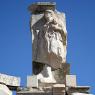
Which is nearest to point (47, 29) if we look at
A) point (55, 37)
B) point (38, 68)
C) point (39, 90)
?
point (55, 37)

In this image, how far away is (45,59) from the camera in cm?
1319

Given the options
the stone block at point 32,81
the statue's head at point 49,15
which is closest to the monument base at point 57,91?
Result: the stone block at point 32,81

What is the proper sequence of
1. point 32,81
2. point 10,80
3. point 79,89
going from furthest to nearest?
point 32,81 < point 10,80 < point 79,89

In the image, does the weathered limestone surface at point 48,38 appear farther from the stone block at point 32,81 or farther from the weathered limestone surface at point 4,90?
the weathered limestone surface at point 4,90

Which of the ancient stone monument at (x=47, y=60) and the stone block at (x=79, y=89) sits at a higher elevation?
the ancient stone monument at (x=47, y=60)

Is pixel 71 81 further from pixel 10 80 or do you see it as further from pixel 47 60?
pixel 10 80

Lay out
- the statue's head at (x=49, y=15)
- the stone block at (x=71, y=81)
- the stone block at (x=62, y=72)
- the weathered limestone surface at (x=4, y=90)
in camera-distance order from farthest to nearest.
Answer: the statue's head at (x=49, y=15) → the stone block at (x=62, y=72) → the stone block at (x=71, y=81) → the weathered limestone surface at (x=4, y=90)

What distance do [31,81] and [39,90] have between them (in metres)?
0.39

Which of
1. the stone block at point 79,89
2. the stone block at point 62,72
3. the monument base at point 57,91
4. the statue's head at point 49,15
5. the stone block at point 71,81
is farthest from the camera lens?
the statue's head at point 49,15

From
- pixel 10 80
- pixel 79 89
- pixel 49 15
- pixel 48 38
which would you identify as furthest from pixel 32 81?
pixel 49 15

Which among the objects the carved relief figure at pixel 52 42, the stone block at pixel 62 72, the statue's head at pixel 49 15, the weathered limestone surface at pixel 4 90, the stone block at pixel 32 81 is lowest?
the weathered limestone surface at pixel 4 90

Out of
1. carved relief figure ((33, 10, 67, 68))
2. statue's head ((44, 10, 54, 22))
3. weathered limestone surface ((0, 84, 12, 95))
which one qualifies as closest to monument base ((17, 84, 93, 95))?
weathered limestone surface ((0, 84, 12, 95))

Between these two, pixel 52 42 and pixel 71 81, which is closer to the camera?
pixel 71 81

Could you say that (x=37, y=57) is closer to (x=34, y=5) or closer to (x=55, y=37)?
(x=55, y=37)
